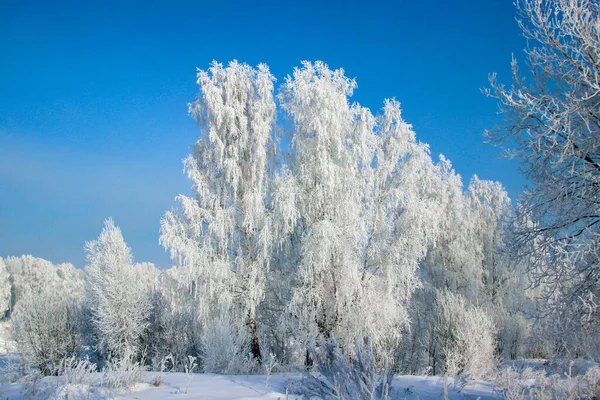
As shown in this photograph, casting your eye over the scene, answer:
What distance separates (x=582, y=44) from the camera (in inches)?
258

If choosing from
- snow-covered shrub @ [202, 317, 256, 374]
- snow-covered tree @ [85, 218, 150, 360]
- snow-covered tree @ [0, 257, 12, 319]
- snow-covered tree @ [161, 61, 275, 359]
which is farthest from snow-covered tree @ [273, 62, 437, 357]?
snow-covered tree @ [0, 257, 12, 319]

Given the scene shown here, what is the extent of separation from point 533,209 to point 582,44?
283 cm

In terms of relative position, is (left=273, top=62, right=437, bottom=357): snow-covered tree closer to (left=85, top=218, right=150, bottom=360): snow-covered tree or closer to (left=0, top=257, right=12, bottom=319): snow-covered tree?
(left=85, top=218, right=150, bottom=360): snow-covered tree

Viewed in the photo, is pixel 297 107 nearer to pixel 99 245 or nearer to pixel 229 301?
pixel 229 301

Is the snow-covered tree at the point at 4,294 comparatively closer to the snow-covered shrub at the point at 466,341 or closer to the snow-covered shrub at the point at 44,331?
the snow-covered shrub at the point at 44,331

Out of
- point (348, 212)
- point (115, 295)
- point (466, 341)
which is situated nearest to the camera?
point (466, 341)

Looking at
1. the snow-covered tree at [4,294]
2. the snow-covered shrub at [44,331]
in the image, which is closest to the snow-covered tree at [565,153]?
the snow-covered shrub at [44,331]

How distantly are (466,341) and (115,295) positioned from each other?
44.8ft

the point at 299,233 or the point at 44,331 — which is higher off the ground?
the point at 299,233

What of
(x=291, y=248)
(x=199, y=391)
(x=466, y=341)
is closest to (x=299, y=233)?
(x=291, y=248)

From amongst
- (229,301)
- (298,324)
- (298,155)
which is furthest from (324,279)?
(298,155)

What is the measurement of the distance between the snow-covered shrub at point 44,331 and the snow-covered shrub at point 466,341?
15979 millimetres

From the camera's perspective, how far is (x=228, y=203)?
50.3 ft

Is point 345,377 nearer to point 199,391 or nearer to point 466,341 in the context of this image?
point 199,391
